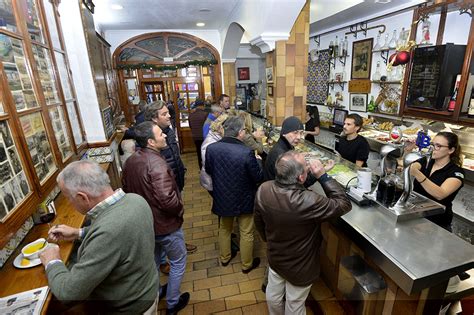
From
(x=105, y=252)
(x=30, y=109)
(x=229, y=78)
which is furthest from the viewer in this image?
(x=229, y=78)

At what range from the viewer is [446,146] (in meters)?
2.21

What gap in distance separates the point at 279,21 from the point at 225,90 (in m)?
4.34

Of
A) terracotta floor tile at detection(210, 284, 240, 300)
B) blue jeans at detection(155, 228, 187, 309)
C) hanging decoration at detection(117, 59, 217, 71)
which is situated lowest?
terracotta floor tile at detection(210, 284, 240, 300)

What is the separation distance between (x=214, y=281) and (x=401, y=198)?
80.4 inches

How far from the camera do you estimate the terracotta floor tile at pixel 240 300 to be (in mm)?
2471

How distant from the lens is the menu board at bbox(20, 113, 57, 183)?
2043mm

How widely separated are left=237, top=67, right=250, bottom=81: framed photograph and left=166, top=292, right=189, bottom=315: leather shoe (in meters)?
10.4

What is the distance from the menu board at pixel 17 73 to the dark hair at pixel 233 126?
1695 millimetres

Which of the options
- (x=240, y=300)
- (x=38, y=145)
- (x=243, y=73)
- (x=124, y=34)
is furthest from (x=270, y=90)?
(x=243, y=73)

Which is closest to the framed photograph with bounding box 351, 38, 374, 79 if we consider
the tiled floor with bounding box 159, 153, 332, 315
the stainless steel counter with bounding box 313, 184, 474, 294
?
the tiled floor with bounding box 159, 153, 332, 315

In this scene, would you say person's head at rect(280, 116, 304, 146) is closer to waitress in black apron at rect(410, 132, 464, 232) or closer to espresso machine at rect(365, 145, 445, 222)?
espresso machine at rect(365, 145, 445, 222)

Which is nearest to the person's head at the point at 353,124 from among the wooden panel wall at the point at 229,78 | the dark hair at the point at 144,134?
the dark hair at the point at 144,134

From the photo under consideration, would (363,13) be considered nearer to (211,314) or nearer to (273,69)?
(273,69)

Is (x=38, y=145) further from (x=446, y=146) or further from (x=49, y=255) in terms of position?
(x=446, y=146)
